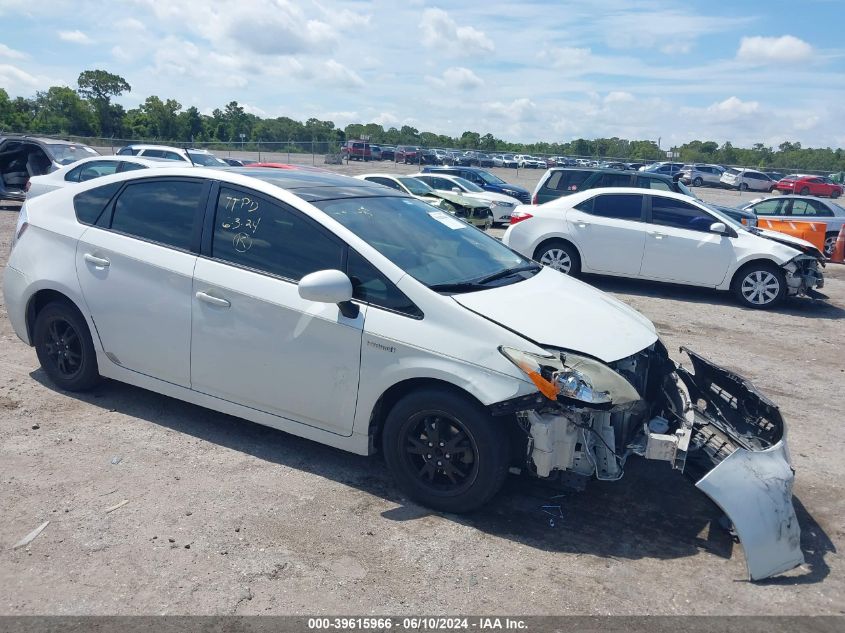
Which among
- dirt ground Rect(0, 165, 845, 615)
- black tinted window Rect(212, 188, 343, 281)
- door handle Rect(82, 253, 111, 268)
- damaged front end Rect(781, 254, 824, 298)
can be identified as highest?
black tinted window Rect(212, 188, 343, 281)

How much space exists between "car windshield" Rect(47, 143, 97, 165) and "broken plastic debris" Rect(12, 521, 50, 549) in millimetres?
16306

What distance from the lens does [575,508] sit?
427 centimetres

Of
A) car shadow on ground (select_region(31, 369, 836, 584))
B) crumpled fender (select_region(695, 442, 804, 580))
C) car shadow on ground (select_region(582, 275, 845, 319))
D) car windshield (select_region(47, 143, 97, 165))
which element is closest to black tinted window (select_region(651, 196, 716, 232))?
car shadow on ground (select_region(582, 275, 845, 319))

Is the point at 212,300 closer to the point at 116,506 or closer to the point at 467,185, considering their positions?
the point at 116,506

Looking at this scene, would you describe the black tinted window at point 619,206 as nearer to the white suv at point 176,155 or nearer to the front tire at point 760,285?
the front tire at point 760,285

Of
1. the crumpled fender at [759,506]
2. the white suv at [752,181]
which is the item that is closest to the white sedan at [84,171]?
the crumpled fender at [759,506]

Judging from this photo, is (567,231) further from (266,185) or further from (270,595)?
(270,595)

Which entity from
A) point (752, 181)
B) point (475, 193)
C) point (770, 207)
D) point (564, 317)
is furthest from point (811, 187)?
point (564, 317)

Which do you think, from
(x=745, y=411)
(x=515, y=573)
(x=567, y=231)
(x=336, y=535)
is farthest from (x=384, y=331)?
(x=567, y=231)

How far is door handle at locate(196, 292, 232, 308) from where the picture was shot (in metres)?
4.54

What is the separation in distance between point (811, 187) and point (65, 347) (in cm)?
5014

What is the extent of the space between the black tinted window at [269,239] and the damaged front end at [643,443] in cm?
134

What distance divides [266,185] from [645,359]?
2595mm

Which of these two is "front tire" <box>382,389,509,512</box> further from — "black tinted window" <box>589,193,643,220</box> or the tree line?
the tree line
